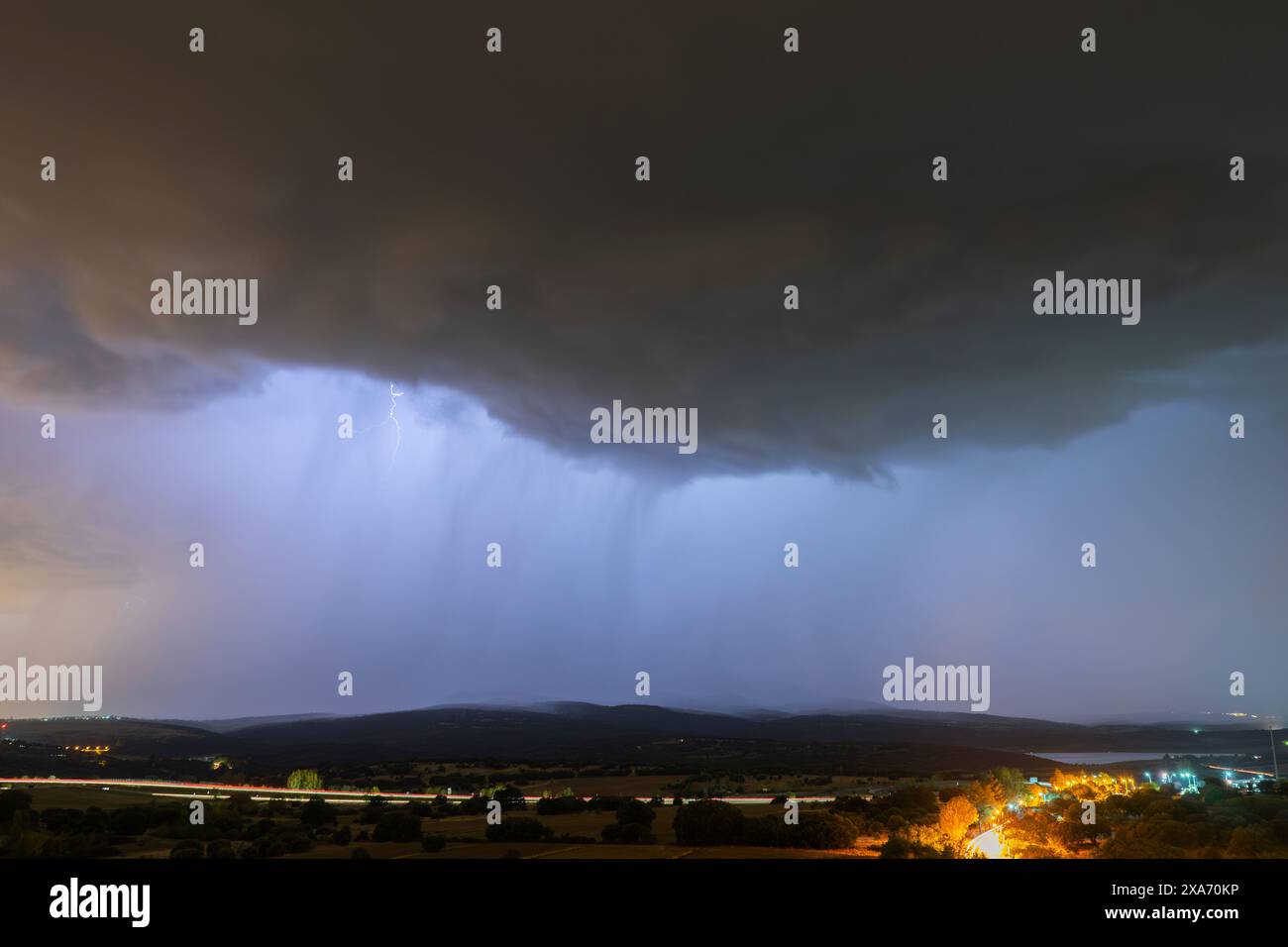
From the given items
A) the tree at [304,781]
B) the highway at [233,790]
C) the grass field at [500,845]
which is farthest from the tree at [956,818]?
the tree at [304,781]

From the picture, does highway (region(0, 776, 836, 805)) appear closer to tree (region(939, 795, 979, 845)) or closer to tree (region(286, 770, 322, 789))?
tree (region(286, 770, 322, 789))

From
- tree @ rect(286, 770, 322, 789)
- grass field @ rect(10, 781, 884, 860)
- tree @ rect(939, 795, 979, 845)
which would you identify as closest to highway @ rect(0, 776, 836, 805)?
tree @ rect(286, 770, 322, 789)

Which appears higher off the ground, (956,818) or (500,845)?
(956,818)

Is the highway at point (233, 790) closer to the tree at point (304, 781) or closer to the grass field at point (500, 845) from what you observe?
the tree at point (304, 781)

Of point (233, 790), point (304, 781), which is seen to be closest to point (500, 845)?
point (233, 790)

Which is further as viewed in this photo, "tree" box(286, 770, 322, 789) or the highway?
"tree" box(286, 770, 322, 789)

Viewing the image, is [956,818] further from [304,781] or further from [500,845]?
[304,781]

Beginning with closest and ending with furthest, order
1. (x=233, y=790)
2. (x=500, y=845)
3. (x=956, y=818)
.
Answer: (x=956, y=818), (x=500, y=845), (x=233, y=790)
